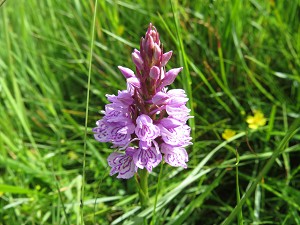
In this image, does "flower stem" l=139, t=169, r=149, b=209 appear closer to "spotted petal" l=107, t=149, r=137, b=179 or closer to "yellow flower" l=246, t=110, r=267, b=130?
"spotted petal" l=107, t=149, r=137, b=179

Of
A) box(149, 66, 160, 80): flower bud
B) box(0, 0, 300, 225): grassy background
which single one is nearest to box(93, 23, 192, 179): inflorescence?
box(149, 66, 160, 80): flower bud

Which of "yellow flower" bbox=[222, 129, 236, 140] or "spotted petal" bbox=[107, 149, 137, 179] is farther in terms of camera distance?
"yellow flower" bbox=[222, 129, 236, 140]

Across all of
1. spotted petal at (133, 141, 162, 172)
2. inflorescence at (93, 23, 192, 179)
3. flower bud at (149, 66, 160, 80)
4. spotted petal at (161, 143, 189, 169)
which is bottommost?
spotted petal at (161, 143, 189, 169)

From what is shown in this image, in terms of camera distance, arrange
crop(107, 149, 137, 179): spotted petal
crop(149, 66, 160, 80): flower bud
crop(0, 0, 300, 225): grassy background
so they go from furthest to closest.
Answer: crop(0, 0, 300, 225): grassy background → crop(107, 149, 137, 179): spotted petal → crop(149, 66, 160, 80): flower bud

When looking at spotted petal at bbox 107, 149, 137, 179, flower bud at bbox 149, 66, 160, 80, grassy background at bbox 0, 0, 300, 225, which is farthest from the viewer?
grassy background at bbox 0, 0, 300, 225

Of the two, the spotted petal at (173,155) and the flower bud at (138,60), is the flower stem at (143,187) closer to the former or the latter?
the spotted petal at (173,155)

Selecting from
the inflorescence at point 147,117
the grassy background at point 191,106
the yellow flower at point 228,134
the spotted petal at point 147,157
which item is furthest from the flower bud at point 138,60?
the yellow flower at point 228,134

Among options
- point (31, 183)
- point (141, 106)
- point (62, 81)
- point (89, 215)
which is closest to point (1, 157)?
point (31, 183)

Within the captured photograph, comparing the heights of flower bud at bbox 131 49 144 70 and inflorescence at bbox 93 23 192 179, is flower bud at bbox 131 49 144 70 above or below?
above
